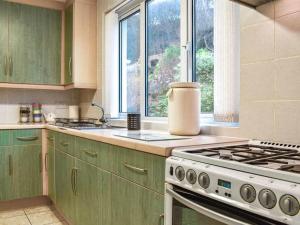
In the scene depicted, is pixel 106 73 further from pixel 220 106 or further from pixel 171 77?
pixel 220 106

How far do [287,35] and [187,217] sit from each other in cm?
95

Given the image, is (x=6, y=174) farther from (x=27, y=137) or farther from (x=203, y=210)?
(x=203, y=210)

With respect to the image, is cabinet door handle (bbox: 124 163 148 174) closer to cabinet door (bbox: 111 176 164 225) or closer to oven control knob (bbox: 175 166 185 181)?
cabinet door (bbox: 111 176 164 225)

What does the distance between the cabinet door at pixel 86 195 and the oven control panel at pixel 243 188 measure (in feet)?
3.02

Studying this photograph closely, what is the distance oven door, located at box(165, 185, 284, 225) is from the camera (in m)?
0.80

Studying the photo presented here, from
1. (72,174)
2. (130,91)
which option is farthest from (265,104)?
(130,91)

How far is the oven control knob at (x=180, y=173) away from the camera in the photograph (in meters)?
1.05

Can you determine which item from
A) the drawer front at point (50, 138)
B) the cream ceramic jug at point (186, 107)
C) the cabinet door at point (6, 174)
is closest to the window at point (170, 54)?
the cream ceramic jug at point (186, 107)

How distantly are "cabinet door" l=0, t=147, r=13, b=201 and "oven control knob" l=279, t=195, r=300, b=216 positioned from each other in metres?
2.77

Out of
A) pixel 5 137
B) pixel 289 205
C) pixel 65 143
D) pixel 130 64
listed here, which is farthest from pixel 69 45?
pixel 289 205

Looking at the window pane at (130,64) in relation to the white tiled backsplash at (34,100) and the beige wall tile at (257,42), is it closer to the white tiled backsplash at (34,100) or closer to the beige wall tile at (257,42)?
the white tiled backsplash at (34,100)

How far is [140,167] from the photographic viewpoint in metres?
1.36

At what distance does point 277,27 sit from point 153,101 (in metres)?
1.37

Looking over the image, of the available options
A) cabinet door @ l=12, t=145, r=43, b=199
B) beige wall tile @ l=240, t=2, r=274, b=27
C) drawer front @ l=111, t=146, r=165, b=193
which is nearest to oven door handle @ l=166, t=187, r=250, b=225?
drawer front @ l=111, t=146, r=165, b=193
